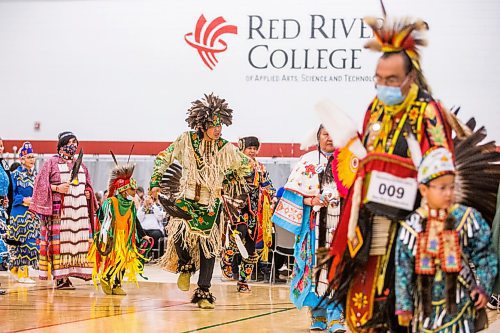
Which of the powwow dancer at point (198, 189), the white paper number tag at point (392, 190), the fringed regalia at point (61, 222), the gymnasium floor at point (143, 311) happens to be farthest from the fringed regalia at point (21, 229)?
the white paper number tag at point (392, 190)

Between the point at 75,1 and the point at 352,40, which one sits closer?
the point at 352,40

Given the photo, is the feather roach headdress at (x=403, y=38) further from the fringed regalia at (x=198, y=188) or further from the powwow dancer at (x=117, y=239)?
the powwow dancer at (x=117, y=239)

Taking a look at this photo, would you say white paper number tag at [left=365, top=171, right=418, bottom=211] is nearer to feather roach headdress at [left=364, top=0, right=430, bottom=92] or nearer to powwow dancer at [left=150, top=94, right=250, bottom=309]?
feather roach headdress at [left=364, top=0, right=430, bottom=92]

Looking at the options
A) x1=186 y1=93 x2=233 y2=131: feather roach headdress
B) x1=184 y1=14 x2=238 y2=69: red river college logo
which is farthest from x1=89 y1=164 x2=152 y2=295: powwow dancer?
x1=184 y1=14 x2=238 y2=69: red river college logo

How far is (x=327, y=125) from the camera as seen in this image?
11.5 feet

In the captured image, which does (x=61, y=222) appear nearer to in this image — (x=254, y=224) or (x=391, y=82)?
(x=254, y=224)

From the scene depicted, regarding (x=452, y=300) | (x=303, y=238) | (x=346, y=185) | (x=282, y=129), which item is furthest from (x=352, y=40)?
(x=452, y=300)

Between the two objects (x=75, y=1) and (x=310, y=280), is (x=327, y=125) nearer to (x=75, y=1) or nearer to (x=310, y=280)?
(x=310, y=280)

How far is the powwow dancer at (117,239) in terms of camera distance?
7.30m

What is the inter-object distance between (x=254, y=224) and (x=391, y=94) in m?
5.16

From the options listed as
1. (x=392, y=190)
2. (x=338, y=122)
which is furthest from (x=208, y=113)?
(x=392, y=190)

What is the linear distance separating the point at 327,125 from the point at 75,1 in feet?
35.7

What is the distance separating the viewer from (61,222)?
7.65 meters

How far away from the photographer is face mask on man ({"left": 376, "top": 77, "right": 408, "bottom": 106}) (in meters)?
3.32
